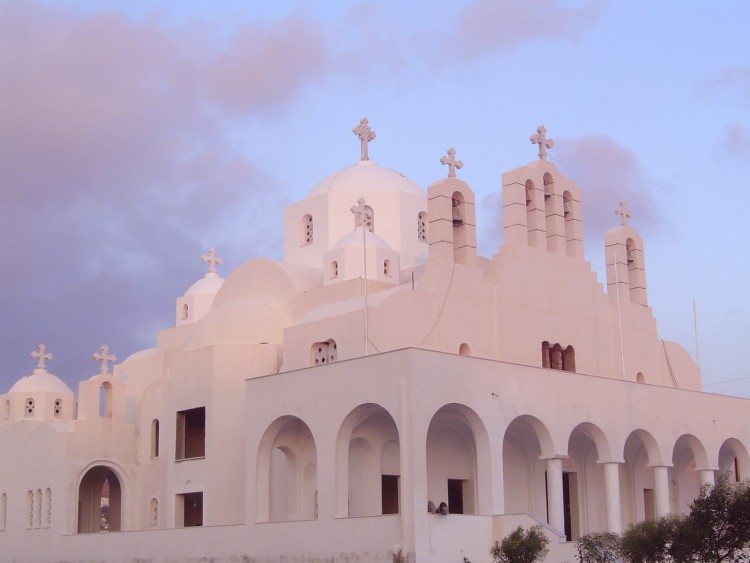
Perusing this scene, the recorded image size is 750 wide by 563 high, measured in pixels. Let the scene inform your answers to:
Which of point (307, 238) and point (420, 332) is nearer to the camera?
point (420, 332)

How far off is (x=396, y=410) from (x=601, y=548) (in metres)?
4.39

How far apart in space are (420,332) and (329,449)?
3.89 metres

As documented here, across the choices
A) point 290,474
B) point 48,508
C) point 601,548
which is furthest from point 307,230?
point 601,548

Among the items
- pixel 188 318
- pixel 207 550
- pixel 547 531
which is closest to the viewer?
pixel 547 531

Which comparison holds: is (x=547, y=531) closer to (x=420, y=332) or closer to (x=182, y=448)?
(x=420, y=332)

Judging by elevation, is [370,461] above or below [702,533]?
above

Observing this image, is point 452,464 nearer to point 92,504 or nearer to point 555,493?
point 555,493

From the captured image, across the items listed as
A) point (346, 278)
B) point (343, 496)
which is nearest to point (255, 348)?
point (346, 278)

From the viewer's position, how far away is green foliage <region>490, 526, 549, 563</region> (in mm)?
19828

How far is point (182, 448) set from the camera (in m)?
27.3

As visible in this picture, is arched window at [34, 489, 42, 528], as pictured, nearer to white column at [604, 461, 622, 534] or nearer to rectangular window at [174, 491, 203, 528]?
rectangular window at [174, 491, 203, 528]

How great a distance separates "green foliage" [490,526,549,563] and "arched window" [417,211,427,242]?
12796 mm

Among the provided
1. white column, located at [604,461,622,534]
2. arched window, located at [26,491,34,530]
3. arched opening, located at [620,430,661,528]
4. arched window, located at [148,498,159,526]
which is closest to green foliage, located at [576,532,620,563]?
white column, located at [604,461,622,534]

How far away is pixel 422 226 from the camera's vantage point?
32062mm
